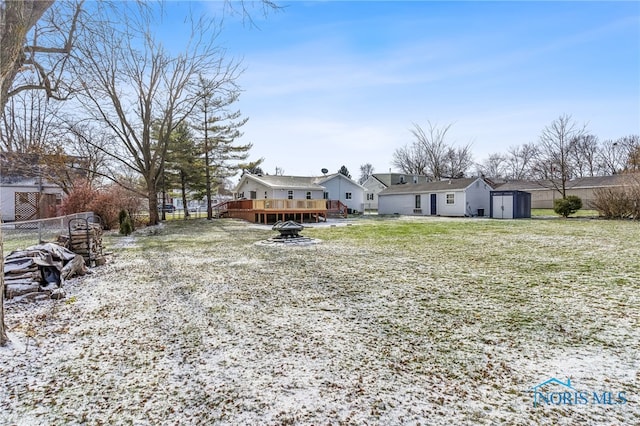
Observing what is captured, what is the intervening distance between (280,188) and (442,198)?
12942mm

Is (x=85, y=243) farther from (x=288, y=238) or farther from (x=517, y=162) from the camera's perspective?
(x=517, y=162)

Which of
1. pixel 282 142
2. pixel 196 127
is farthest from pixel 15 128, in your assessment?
pixel 282 142

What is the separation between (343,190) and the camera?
2980 centimetres

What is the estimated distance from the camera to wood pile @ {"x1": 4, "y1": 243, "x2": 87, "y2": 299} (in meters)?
4.89

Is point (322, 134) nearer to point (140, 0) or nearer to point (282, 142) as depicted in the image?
point (282, 142)

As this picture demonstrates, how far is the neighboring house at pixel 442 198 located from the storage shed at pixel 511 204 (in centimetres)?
199

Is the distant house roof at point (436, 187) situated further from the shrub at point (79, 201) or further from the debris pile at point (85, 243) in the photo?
the debris pile at point (85, 243)

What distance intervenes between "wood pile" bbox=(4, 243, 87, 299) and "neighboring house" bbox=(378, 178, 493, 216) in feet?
78.8

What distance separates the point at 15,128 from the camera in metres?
23.0

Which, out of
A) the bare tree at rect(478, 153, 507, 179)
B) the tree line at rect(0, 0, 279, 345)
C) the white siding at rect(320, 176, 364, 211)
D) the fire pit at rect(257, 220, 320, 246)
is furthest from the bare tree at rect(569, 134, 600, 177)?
→ the fire pit at rect(257, 220, 320, 246)

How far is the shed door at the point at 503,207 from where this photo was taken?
21.9 metres

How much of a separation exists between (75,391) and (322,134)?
80.6 ft

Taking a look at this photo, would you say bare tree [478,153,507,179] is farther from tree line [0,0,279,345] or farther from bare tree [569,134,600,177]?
tree line [0,0,279,345]

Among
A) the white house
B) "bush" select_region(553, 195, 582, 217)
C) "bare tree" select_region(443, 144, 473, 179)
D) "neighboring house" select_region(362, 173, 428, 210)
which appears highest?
"bare tree" select_region(443, 144, 473, 179)
